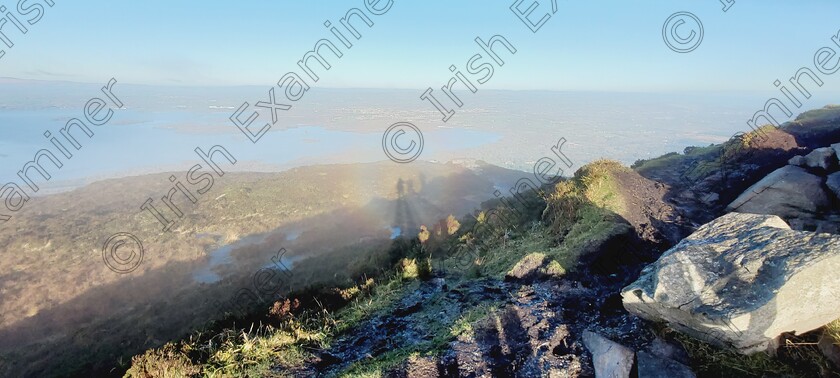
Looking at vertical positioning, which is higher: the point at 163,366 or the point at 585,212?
the point at 163,366

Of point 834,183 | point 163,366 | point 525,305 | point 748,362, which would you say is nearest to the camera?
point 748,362

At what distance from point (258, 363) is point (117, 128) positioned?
227 m

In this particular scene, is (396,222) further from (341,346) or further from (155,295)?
(341,346)

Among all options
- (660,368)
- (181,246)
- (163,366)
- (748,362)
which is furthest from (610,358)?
(181,246)

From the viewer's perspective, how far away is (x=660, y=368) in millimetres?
5480

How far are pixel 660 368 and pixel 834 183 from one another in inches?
331

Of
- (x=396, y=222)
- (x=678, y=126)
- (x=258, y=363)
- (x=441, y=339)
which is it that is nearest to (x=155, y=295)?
(x=396, y=222)

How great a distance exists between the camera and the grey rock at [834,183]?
934 cm

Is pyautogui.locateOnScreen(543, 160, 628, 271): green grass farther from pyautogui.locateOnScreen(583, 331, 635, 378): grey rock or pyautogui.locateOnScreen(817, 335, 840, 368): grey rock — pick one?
pyautogui.locateOnScreen(817, 335, 840, 368): grey rock

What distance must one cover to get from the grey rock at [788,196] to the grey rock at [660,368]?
22.0 ft

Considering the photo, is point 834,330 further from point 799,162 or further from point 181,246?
point 181,246

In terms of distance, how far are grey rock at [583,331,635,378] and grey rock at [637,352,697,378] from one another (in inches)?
7.1

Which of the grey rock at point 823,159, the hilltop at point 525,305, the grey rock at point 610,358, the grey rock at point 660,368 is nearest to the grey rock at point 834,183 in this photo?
the grey rock at point 823,159

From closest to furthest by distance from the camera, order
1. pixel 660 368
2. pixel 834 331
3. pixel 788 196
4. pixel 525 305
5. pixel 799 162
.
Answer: pixel 834 331 → pixel 660 368 → pixel 525 305 → pixel 788 196 → pixel 799 162
